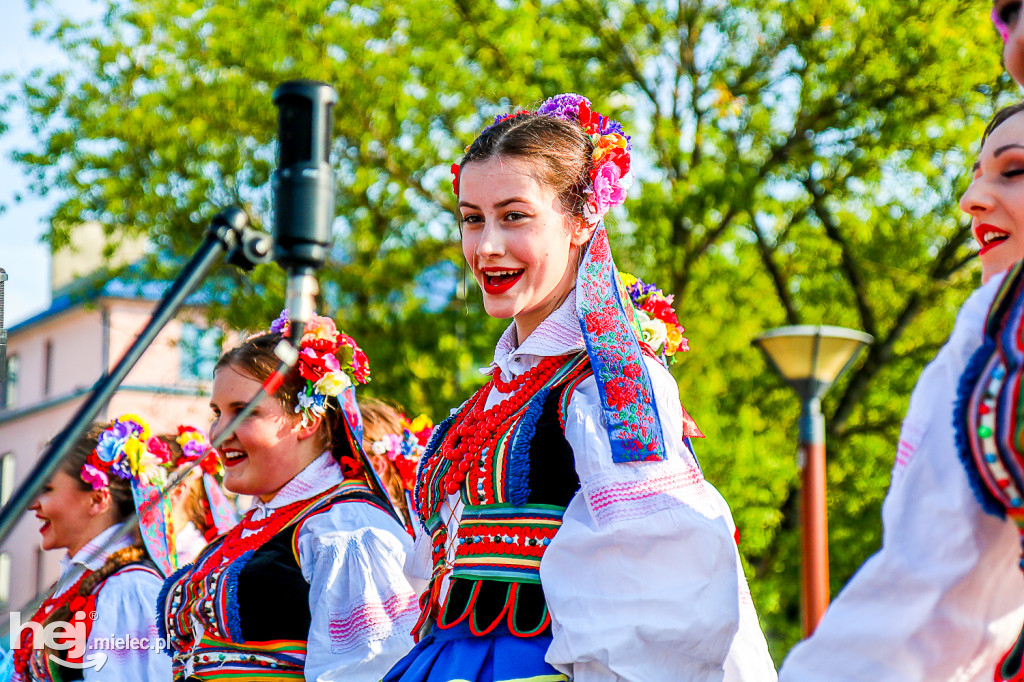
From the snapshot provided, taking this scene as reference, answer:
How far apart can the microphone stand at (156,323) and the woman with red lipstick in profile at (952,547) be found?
96 centimetres

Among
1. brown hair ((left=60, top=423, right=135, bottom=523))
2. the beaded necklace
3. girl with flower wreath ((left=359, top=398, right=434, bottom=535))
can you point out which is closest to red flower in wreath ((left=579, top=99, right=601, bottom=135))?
girl with flower wreath ((left=359, top=398, right=434, bottom=535))

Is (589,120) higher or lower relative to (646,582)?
higher

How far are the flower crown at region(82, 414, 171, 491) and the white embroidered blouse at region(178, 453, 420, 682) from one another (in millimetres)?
1433

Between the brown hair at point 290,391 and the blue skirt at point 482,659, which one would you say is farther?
the brown hair at point 290,391

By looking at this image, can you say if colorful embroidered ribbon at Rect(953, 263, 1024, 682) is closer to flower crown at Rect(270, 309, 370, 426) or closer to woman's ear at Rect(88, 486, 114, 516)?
flower crown at Rect(270, 309, 370, 426)

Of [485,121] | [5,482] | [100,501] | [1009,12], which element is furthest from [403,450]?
[5,482]

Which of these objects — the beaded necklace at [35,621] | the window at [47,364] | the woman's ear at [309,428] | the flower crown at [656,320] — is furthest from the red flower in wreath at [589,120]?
the window at [47,364]

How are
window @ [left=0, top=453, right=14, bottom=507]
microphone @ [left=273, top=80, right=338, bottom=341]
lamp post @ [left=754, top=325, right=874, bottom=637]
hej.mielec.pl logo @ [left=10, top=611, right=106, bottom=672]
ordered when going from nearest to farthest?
1. microphone @ [left=273, top=80, right=338, bottom=341]
2. window @ [left=0, top=453, right=14, bottom=507]
3. hej.mielec.pl logo @ [left=10, top=611, right=106, bottom=672]
4. lamp post @ [left=754, top=325, right=874, bottom=637]

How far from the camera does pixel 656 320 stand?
2809 mm

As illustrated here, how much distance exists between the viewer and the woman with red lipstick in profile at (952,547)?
1303 millimetres

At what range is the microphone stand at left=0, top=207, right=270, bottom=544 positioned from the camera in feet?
5.27

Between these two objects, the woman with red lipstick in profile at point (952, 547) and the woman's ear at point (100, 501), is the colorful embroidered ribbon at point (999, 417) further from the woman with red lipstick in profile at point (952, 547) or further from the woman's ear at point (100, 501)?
the woman's ear at point (100, 501)

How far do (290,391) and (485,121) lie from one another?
6.25m

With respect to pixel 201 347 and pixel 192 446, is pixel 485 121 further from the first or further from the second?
pixel 192 446
